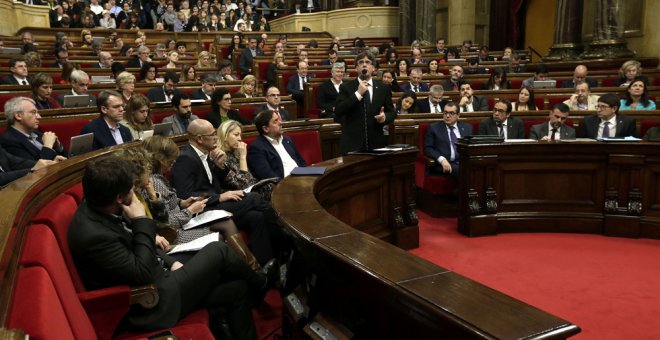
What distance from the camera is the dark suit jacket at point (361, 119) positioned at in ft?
13.7

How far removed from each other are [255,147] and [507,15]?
1085 centimetres

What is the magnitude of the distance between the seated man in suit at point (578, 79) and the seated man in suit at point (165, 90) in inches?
186

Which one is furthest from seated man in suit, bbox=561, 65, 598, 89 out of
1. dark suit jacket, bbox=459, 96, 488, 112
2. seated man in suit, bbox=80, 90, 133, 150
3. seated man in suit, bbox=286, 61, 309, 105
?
seated man in suit, bbox=80, 90, 133, 150

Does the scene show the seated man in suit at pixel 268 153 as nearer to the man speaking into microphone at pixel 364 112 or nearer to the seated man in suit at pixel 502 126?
the man speaking into microphone at pixel 364 112

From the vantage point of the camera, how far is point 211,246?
2.26 meters

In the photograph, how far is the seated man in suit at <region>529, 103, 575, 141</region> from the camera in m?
4.61

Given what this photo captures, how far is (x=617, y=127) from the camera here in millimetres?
4543

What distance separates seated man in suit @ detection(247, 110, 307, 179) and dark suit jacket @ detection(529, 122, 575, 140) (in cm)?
236

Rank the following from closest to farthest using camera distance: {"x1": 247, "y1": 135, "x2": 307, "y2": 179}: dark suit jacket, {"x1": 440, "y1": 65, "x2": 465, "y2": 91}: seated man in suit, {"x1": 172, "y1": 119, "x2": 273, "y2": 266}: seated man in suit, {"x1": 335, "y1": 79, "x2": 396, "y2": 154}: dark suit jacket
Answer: {"x1": 172, "y1": 119, "x2": 273, "y2": 266}: seated man in suit → {"x1": 247, "y1": 135, "x2": 307, "y2": 179}: dark suit jacket → {"x1": 335, "y1": 79, "x2": 396, "y2": 154}: dark suit jacket → {"x1": 440, "y1": 65, "x2": 465, "y2": 91}: seated man in suit

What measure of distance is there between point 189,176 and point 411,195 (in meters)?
1.71

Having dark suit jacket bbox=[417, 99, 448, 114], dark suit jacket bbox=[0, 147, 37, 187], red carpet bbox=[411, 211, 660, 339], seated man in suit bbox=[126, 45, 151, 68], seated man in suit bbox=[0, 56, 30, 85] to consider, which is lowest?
red carpet bbox=[411, 211, 660, 339]

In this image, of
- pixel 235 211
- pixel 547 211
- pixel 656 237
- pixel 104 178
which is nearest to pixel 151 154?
pixel 235 211

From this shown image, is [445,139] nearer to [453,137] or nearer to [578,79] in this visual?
[453,137]

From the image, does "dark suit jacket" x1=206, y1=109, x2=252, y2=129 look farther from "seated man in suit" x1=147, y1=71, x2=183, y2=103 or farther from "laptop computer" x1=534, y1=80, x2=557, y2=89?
"laptop computer" x1=534, y1=80, x2=557, y2=89
